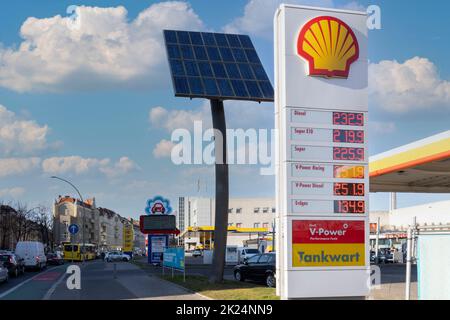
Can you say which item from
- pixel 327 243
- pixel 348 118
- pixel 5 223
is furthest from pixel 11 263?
pixel 5 223

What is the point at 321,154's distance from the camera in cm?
1333

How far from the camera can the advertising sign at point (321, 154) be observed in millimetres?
13031

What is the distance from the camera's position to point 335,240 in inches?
519

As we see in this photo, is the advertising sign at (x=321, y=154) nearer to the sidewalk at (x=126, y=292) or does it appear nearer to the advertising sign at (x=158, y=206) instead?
the sidewalk at (x=126, y=292)

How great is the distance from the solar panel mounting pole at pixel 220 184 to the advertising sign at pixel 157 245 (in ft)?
70.1

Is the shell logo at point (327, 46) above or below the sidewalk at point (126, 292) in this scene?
above

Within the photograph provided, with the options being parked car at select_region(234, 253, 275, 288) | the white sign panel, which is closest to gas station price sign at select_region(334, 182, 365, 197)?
the white sign panel

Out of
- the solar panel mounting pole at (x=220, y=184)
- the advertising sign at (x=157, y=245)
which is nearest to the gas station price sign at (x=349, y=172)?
the solar panel mounting pole at (x=220, y=184)

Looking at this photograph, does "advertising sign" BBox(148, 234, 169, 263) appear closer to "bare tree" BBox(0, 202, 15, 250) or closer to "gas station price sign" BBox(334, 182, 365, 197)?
"gas station price sign" BBox(334, 182, 365, 197)

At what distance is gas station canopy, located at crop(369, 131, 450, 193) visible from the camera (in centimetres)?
1988

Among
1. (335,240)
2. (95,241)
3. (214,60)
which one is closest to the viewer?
(335,240)
